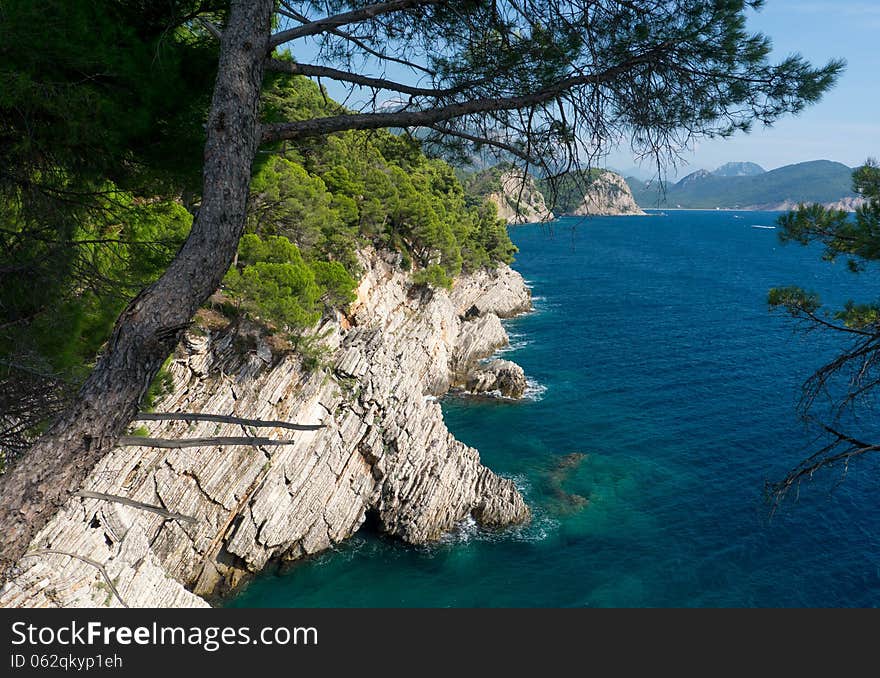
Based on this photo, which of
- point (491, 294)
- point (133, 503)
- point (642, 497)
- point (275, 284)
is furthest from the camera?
point (491, 294)

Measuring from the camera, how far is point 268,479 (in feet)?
53.3

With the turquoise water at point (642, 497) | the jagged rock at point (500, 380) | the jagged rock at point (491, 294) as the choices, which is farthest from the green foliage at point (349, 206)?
the turquoise water at point (642, 497)

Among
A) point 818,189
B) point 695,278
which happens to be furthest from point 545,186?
point 818,189

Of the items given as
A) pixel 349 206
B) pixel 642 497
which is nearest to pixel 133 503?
pixel 642 497

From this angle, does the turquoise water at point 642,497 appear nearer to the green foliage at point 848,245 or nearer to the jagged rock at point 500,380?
the jagged rock at point 500,380

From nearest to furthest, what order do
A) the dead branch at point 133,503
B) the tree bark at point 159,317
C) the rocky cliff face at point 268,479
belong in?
1. the dead branch at point 133,503
2. the tree bark at point 159,317
3. the rocky cliff face at point 268,479

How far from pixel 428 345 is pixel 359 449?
1242 cm

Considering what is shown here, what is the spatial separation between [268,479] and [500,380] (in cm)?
1637

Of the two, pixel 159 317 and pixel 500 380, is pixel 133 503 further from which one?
pixel 500 380

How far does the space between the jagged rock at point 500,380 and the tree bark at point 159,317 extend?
87.2ft

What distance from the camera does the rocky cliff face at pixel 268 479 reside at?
469 inches

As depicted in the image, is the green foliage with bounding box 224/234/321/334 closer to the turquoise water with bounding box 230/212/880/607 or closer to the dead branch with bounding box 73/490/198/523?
the turquoise water with bounding box 230/212/880/607

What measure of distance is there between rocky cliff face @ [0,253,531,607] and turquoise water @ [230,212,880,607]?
111 centimetres

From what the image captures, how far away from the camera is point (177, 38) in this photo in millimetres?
5445
